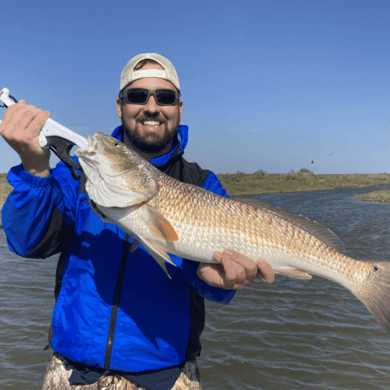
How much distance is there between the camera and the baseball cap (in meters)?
3.52

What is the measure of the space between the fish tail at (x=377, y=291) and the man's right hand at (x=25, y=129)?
283 cm

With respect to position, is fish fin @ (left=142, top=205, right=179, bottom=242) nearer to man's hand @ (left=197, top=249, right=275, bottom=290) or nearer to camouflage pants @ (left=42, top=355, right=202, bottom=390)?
man's hand @ (left=197, top=249, right=275, bottom=290)

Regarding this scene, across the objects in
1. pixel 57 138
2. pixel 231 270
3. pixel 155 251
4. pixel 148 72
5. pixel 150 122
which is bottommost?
pixel 231 270

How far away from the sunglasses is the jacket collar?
34cm

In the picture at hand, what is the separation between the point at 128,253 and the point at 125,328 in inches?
23.0

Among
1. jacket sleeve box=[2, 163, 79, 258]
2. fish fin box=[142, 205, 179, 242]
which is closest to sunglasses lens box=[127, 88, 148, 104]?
jacket sleeve box=[2, 163, 79, 258]

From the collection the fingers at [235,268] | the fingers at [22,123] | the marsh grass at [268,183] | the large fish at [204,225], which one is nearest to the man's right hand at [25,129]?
the fingers at [22,123]

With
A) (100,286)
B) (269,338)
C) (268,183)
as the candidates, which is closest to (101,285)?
(100,286)

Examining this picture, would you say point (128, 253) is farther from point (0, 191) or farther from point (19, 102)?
point (0, 191)

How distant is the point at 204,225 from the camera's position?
119 inches

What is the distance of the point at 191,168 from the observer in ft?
12.1

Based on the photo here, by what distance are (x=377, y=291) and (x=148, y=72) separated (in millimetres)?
2882

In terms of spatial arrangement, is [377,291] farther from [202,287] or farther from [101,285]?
[101,285]

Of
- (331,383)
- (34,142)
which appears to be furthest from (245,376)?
(34,142)
